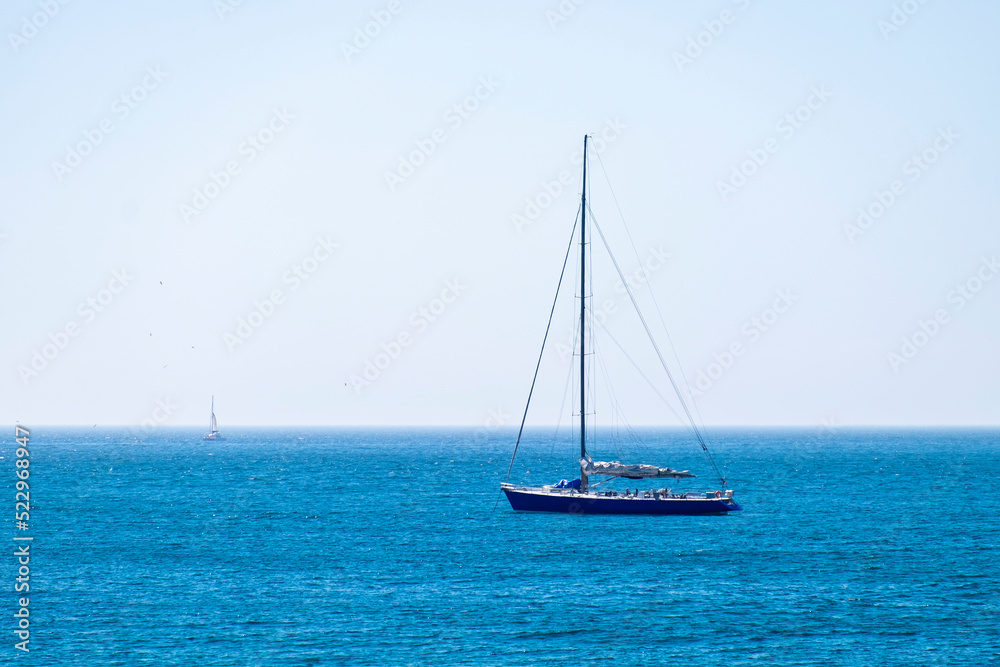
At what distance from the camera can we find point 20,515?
85.7m

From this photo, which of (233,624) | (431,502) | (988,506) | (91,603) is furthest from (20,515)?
(988,506)

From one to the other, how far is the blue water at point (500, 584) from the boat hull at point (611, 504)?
131 centimetres

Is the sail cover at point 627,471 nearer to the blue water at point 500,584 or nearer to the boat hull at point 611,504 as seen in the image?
the boat hull at point 611,504

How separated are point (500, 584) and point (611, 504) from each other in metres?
24.4

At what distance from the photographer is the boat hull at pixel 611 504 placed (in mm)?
75562

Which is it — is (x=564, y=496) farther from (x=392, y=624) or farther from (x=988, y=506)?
(x=988, y=506)

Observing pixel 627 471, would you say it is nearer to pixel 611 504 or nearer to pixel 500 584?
pixel 611 504

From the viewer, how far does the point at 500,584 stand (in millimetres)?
53594

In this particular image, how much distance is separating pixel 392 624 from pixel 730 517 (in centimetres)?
4477

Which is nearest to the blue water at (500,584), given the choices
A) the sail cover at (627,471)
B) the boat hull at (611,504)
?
the boat hull at (611,504)

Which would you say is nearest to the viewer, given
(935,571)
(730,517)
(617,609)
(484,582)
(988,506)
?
(617,609)

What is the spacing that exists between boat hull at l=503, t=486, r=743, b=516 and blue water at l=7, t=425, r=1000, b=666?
4.28 ft

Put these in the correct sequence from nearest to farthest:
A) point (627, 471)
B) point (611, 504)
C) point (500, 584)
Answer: point (500, 584), point (611, 504), point (627, 471)

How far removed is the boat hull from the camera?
248 ft
